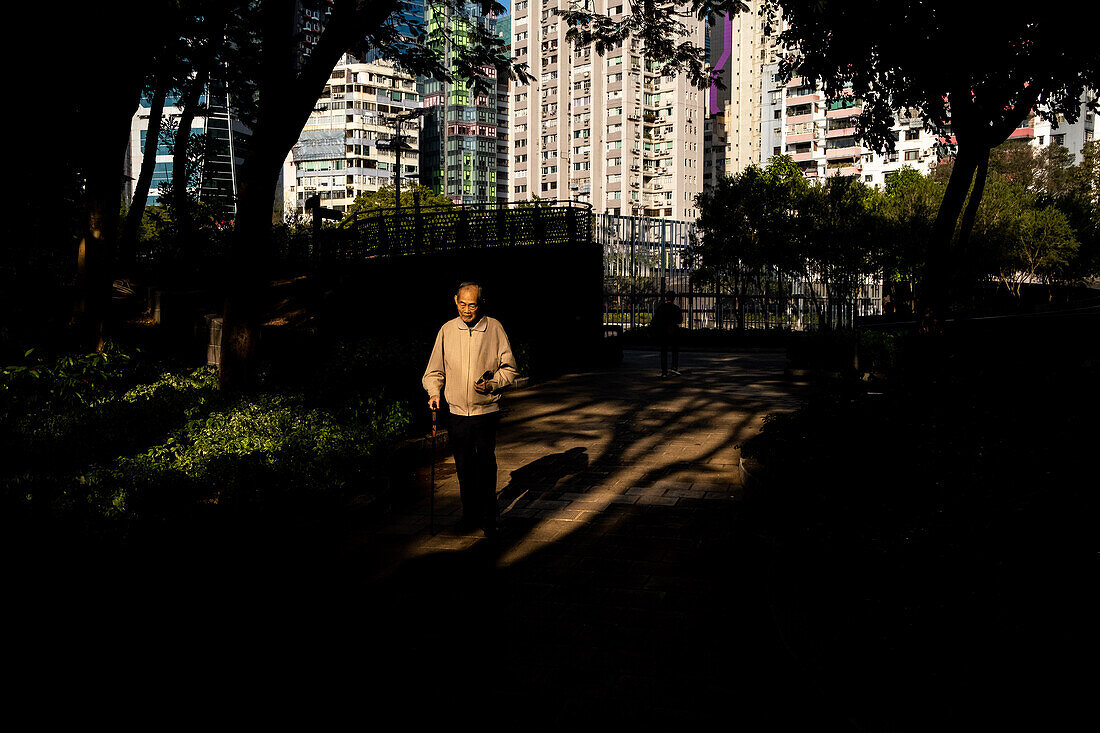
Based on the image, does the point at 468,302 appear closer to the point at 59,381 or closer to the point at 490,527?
the point at 490,527

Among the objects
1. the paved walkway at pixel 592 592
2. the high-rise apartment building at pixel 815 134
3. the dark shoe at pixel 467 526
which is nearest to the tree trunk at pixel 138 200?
the paved walkway at pixel 592 592

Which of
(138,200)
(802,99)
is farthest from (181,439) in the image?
(802,99)

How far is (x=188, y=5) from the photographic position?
13.2 meters

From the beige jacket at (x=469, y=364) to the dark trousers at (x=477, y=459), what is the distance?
0.30 feet

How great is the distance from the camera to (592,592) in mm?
5383

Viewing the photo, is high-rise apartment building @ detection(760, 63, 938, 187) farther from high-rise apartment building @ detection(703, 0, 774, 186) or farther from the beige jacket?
the beige jacket

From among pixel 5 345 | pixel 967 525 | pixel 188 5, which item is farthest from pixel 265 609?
pixel 188 5

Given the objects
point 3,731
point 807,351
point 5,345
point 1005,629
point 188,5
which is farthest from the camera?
point 807,351

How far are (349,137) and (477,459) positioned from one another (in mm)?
145351

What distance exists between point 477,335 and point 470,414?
0.58m

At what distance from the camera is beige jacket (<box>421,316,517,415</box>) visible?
6492mm

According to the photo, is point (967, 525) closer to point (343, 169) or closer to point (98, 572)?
point (98, 572)

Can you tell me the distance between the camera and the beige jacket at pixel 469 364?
649 cm

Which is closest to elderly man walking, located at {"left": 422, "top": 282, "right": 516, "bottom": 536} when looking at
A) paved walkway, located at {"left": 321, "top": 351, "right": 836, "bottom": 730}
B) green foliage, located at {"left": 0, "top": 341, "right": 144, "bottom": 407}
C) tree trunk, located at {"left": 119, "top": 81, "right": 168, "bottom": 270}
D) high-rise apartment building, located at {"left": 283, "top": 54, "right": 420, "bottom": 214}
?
paved walkway, located at {"left": 321, "top": 351, "right": 836, "bottom": 730}
